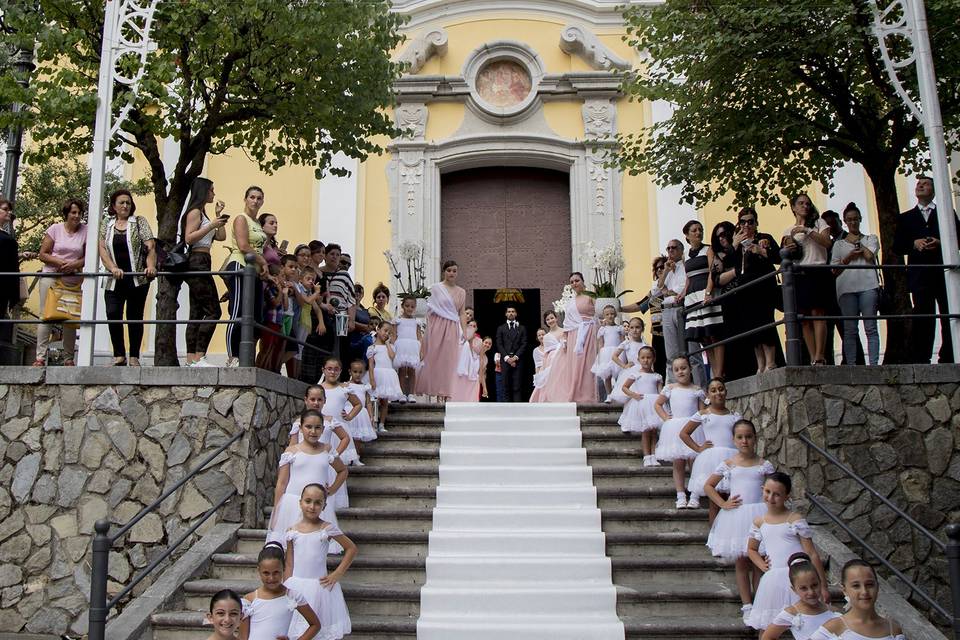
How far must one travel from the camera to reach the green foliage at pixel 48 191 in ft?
46.2

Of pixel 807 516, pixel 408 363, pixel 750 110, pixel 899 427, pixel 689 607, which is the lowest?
pixel 689 607

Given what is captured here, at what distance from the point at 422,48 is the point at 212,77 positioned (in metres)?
5.92

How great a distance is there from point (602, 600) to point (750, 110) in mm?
5880

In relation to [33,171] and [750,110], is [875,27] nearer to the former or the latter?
[750,110]

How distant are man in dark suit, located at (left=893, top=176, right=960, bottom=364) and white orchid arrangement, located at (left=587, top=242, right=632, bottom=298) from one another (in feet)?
11.5

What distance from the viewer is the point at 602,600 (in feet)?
22.7

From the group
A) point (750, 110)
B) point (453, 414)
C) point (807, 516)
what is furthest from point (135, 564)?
point (750, 110)

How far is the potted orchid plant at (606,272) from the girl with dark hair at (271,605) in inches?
237

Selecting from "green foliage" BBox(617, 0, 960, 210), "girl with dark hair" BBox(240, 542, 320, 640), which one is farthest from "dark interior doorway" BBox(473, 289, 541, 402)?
"girl with dark hair" BBox(240, 542, 320, 640)

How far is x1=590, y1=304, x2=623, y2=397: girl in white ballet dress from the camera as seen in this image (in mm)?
10438

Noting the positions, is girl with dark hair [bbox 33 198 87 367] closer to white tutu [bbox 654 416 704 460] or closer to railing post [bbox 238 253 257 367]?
railing post [bbox 238 253 257 367]

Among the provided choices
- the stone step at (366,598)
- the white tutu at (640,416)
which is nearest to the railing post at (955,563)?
the white tutu at (640,416)

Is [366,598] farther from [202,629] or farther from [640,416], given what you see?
[640,416]

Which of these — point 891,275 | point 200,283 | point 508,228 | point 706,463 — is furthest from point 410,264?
point 706,463
